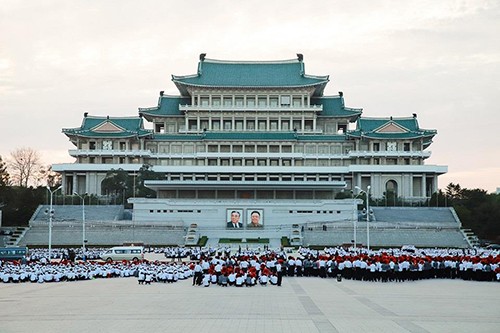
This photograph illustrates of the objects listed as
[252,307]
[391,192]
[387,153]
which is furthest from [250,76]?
[252,307]

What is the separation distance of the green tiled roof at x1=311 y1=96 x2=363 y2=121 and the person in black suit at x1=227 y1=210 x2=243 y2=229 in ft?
76.6

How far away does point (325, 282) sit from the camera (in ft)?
97.1

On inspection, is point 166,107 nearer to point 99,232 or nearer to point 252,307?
point 99,232

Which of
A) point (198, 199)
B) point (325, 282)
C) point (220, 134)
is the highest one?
point (220, 134)

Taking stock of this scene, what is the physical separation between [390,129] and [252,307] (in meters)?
61.9

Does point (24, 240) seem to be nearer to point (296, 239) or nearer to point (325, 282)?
point (296, 239)

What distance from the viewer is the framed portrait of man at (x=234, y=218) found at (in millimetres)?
64688

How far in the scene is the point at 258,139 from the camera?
7894cm

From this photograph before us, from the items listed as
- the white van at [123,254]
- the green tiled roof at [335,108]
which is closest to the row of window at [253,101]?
the green tiled roof at [335,108]

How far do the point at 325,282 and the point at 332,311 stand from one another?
10.5m

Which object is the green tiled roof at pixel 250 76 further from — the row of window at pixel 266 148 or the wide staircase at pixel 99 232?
the wide staircase at pixel 99 232

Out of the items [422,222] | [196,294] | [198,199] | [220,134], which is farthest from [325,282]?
[220,134]

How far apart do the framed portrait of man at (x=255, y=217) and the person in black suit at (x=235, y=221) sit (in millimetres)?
883

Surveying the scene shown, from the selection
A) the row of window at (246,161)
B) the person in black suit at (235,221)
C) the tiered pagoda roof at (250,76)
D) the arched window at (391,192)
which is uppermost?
the tiered pagoda roof at (250,76)
